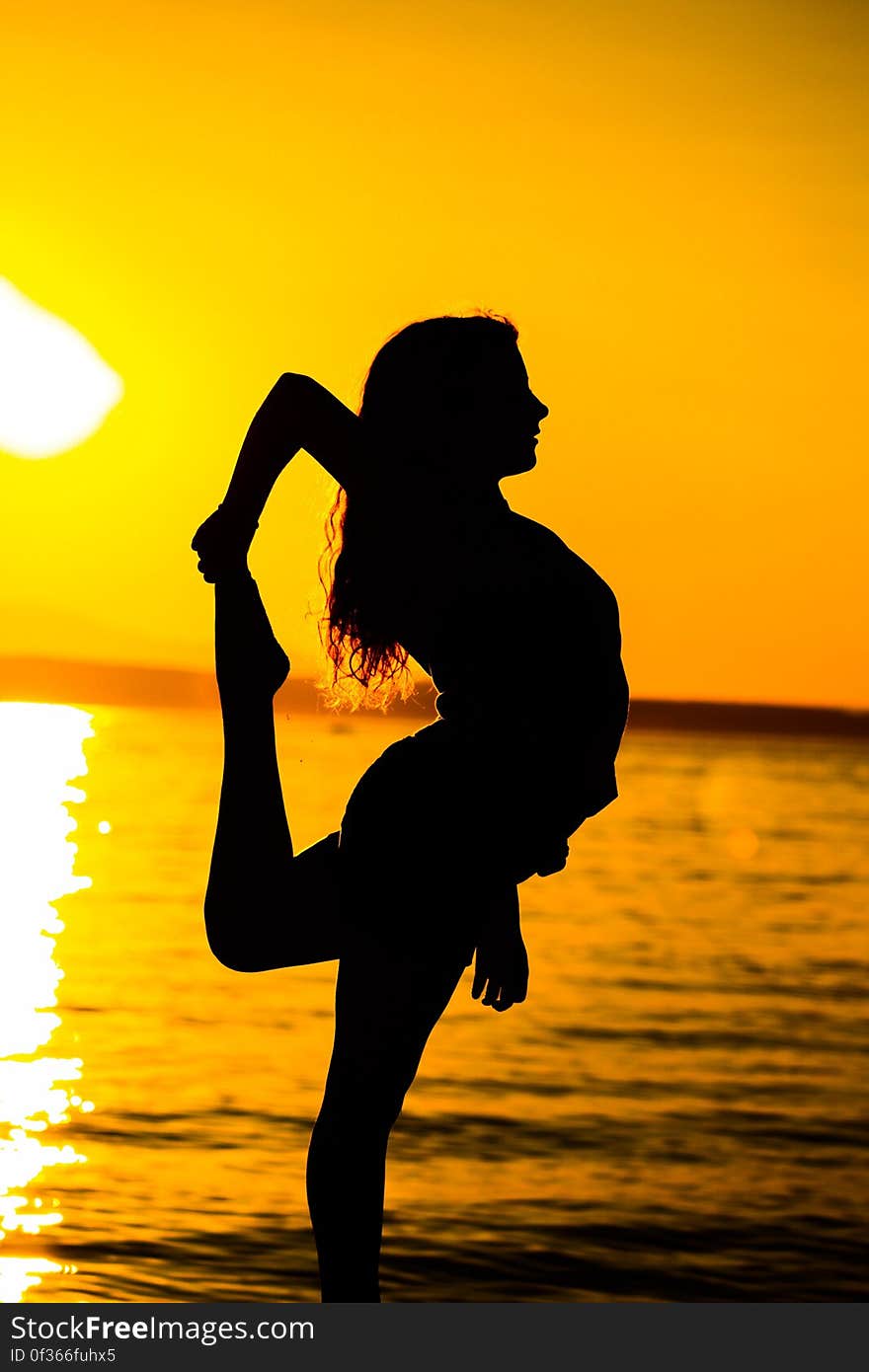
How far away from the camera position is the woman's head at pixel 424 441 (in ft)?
7.81

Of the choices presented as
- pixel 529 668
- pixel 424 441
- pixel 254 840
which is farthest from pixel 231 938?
pixel 424 441

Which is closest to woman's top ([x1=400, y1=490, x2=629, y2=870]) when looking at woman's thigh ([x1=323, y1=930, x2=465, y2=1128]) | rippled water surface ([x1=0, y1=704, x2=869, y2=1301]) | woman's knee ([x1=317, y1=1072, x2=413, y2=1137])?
woman's thigh ([x1=323, y1=930, x2=465, y2=1128])

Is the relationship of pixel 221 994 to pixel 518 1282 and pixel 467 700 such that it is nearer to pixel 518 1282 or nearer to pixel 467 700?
pixel 518 1282

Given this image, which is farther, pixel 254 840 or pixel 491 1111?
pixel 491 1111

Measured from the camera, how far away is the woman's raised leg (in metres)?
2.31

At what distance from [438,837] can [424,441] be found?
591 millimetres

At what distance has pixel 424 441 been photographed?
2.46 metres

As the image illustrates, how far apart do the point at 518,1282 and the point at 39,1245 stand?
336 cm

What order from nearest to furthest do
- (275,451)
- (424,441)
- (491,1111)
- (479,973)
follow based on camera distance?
(275,451) < (424,441) < (479,973) < (491,1111)

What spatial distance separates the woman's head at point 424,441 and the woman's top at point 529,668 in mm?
48

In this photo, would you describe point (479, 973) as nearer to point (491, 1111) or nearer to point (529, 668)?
point (529, 668)

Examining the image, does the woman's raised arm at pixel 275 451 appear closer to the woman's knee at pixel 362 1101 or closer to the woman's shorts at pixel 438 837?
the woman's shorts at pixel 438 837

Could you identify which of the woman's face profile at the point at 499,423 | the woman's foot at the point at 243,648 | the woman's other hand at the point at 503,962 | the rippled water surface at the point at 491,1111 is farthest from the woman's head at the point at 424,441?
the rippled water surface at the point at 491,1111

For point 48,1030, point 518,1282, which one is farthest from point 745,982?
point 518,1282
